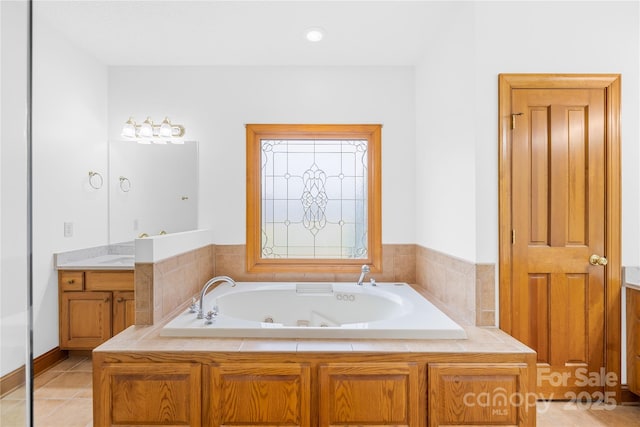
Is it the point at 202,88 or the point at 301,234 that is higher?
the point at 202,88

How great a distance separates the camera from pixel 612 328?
2.04 m

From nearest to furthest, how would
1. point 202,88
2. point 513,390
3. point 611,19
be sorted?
point 513,390 → point 611,19 → point 202,88

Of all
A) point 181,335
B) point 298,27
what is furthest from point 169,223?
point 298,27

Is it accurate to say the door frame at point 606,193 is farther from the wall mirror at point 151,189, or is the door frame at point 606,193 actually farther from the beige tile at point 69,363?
the beige tile at point 69,363

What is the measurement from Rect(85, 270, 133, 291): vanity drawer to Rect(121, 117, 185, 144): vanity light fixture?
3.75ft

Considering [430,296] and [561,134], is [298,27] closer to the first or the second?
[561,134]

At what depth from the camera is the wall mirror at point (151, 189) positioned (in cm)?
299

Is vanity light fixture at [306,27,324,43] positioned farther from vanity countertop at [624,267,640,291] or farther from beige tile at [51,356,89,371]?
beige tile at [51,356,89,371]

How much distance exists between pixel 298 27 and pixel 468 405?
2475 millimetres

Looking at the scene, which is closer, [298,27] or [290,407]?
[290,407]

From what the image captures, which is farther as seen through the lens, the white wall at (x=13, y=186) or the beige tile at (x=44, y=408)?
the beige tile at (x=44, y=408)

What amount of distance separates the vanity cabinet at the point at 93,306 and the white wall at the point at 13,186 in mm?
→ 2423

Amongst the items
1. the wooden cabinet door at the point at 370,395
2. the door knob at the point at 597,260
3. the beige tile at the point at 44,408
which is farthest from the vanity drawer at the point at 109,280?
the door knob at the point at 597,260

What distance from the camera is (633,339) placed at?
203 centimetres
